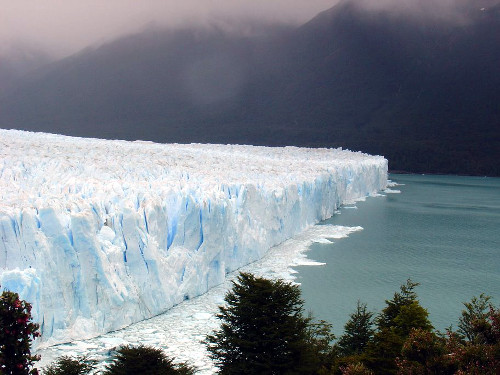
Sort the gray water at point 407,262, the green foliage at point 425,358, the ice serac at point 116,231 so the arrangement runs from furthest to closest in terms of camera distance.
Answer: the gray water at point 407,262
the ice serac at point 116,231
the green foliage at point 425,358

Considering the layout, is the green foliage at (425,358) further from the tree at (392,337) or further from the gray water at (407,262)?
the gray water at (407,262)

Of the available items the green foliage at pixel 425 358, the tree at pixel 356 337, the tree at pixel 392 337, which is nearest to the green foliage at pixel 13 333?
the green foliage at pixel 425 358

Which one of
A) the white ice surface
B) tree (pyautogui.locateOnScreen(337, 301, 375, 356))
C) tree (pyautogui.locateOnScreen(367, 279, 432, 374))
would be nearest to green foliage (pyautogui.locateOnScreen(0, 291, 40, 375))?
the white ice surface

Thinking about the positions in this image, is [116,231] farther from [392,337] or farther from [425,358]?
[425,358]

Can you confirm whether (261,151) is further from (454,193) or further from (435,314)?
A: (435,314)

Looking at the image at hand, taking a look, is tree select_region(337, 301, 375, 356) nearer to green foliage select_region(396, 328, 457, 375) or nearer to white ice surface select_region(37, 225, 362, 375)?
white ice surface select_region(37, 225, 362, 375)

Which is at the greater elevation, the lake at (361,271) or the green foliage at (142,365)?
the green foliage at (142,365)

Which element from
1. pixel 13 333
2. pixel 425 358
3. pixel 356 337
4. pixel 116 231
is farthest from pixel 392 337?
pixel 116 231
